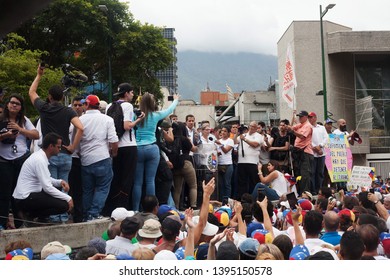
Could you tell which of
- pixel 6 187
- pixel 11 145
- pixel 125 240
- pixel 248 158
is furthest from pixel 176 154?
pixel 125 240

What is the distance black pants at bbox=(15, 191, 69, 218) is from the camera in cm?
587

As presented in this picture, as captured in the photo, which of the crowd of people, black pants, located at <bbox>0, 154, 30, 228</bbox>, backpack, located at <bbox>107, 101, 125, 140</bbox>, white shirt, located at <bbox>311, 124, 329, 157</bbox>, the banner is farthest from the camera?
the banner

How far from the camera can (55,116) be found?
254 inches

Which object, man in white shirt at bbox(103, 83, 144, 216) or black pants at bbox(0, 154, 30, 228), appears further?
man in white shirt at bbox(103, 83, 144, 216)

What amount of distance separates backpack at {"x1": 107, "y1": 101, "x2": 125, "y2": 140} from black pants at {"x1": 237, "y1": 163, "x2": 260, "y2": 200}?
12.0 ft

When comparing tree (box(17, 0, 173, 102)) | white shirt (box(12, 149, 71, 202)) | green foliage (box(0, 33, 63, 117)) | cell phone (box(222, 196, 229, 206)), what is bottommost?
cell phone (box(222, 196, 229, 206))

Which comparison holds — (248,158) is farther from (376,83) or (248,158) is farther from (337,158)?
(376,83)

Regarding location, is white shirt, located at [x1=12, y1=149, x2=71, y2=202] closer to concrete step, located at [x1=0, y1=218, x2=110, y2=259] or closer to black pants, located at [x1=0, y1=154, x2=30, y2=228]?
black pants, located at [x1=0, y1=154, x2=30, y2=228]

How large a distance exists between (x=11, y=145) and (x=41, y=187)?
27.5 inches

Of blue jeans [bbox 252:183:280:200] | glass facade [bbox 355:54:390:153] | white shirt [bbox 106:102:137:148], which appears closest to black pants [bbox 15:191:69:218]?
white shirt [bbox 106:102:137:148]

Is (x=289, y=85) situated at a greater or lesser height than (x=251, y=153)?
greater

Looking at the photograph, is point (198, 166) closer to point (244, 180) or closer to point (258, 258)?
point (244, 180)

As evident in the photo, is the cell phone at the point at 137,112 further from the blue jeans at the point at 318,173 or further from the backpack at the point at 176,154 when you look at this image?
the blue jeans at the point at 318,173

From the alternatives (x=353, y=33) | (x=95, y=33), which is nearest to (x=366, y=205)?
(x=95, y=33)
